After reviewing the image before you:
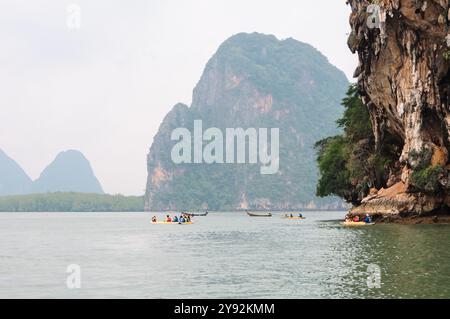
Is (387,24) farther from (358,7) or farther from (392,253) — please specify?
(392,253)

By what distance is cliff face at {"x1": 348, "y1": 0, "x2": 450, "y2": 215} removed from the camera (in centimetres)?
4887

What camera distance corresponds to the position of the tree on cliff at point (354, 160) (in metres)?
63.9

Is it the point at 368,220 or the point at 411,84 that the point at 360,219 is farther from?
the point at 411,84

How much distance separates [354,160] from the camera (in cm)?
6488

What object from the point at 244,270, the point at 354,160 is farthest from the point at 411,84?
the point at 244,270

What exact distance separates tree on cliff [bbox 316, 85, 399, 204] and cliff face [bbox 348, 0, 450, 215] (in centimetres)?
478

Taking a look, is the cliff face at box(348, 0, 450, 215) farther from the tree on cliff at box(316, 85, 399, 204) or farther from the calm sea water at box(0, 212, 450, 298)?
the calm sea water at box(0, 212, 450, 298)

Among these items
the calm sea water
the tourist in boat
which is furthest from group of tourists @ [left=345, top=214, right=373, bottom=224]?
the calm sea water

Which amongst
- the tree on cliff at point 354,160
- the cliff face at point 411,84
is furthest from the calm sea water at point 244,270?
the tree on cliff at point 354,160

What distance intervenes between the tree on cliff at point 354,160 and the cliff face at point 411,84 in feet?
15.7

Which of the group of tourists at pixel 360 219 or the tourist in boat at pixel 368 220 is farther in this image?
the group of tourists at pixel 360 219

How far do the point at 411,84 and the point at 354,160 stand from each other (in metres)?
14.1

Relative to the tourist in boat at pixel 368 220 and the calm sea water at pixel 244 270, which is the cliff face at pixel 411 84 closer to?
the tourist in boat at pixel 368 220
